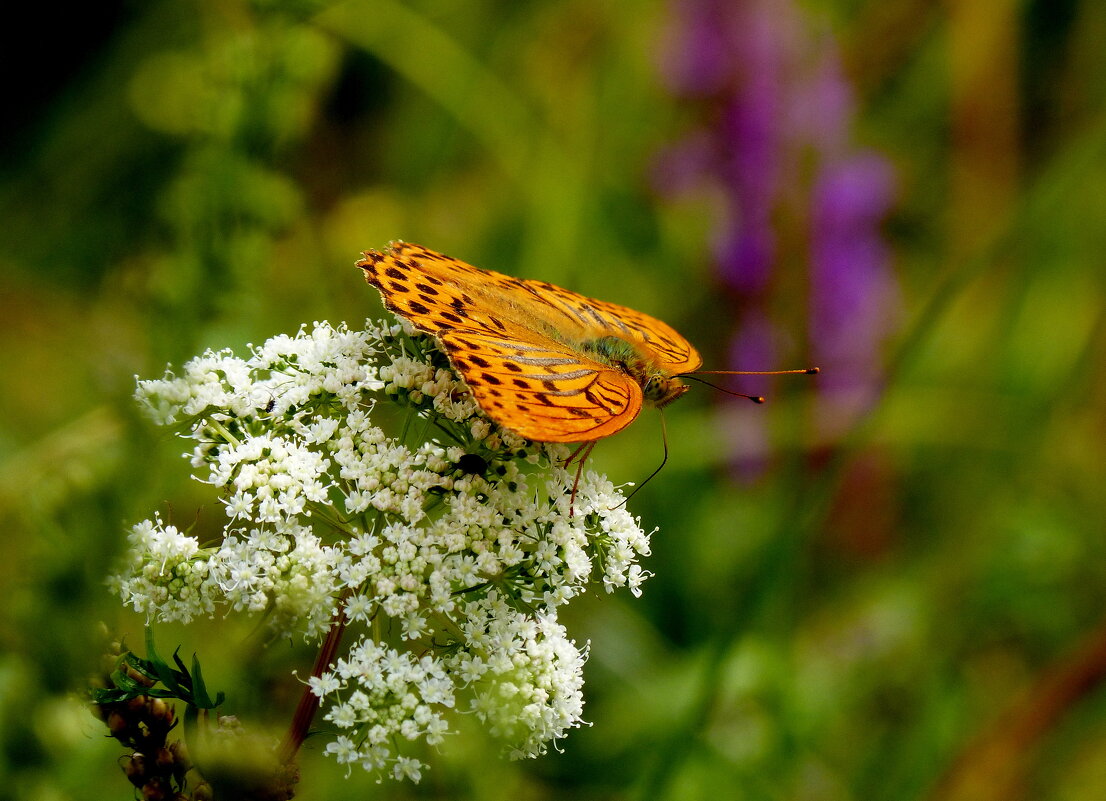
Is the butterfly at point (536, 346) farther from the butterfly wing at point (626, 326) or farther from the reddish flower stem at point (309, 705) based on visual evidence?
the reddish flower stem at point (309, 705)

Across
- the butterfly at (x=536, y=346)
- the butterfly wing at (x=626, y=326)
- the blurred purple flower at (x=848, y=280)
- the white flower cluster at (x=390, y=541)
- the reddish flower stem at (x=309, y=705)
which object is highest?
the blurred purple flower at (x=848, y=280)

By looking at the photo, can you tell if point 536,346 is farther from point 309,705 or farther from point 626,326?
point 309,705

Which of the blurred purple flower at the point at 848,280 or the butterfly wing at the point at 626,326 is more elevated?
the blurred purple flower at the point at 848,280

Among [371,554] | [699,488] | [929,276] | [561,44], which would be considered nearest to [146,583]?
[371,554]

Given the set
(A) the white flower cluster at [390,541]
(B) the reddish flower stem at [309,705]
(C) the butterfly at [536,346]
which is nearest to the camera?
(B) the reddish flower stem at [309,705]

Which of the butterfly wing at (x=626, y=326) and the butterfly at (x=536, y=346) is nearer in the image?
the butterfly at (x=536, y=346)

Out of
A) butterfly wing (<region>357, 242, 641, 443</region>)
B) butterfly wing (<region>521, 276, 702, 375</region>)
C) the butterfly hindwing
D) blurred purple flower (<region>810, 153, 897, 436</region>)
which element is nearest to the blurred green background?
blurred purple flower (<region>810, 153, 897, 436</region>)

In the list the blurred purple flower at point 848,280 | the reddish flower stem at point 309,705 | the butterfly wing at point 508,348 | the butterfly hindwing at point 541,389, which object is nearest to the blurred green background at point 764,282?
the blurred purple flower at point 848,280

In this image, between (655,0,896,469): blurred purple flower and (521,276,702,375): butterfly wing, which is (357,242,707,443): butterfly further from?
(655,0,896,469): blurred purple flower
